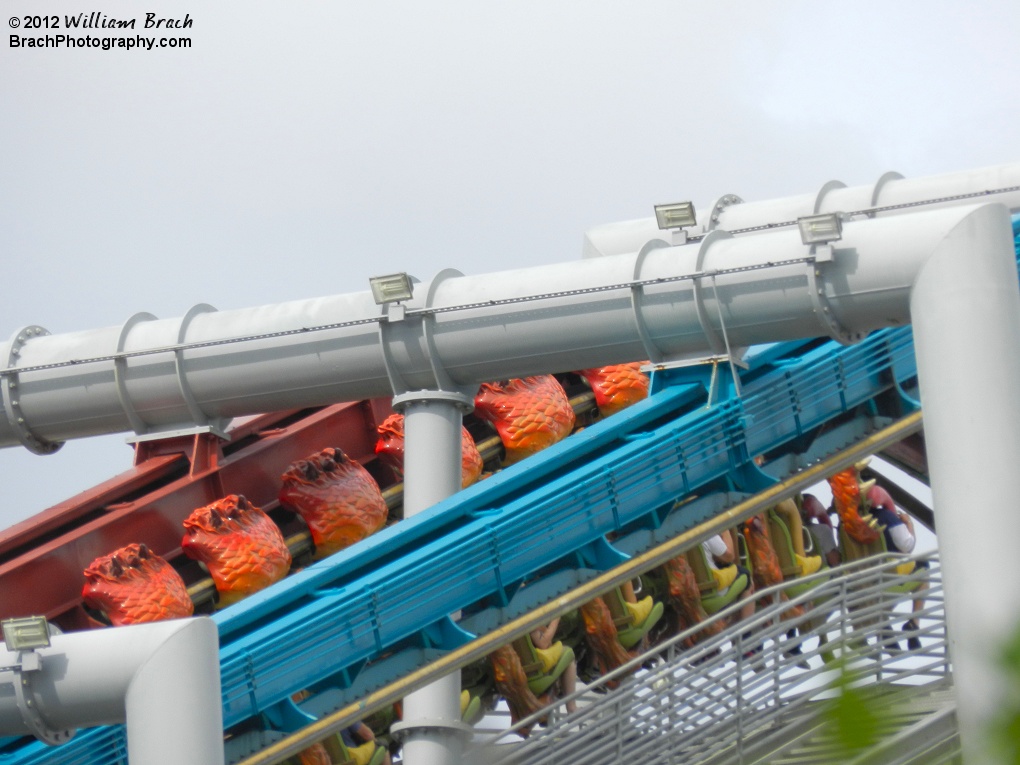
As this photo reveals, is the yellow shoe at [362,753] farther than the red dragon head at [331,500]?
Yes

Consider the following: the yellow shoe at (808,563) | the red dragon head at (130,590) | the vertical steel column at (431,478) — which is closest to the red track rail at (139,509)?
the red dragon head at (130,590)

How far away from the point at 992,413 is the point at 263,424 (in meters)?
4.35

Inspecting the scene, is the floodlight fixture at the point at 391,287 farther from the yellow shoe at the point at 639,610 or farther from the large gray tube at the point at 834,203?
the yellow shoe at the point at 639,610

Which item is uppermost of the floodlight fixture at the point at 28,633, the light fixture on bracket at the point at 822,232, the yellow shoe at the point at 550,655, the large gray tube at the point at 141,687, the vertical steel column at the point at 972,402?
the light fixture on bracket at the point at 822,232

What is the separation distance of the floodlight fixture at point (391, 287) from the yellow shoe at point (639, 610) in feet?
11.9

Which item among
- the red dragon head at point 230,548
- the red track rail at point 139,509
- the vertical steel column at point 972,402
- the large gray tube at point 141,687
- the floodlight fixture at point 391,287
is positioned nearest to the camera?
the large gray tube at point 141,687

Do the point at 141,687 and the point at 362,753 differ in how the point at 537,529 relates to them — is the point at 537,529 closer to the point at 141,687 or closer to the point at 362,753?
the point at 362,753

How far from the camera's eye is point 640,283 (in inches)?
282

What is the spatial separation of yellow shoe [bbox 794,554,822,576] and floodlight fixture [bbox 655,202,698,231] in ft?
14.6

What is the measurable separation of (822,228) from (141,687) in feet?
10.8

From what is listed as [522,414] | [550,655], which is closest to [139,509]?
[522,414]

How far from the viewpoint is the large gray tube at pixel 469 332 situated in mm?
6812

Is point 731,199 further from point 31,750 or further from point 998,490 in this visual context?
point 31,750

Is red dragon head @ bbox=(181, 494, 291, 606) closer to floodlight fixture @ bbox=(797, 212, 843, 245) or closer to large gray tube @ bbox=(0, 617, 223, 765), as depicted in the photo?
large gray tube @ bbox=(0, 617, 223, 765)
